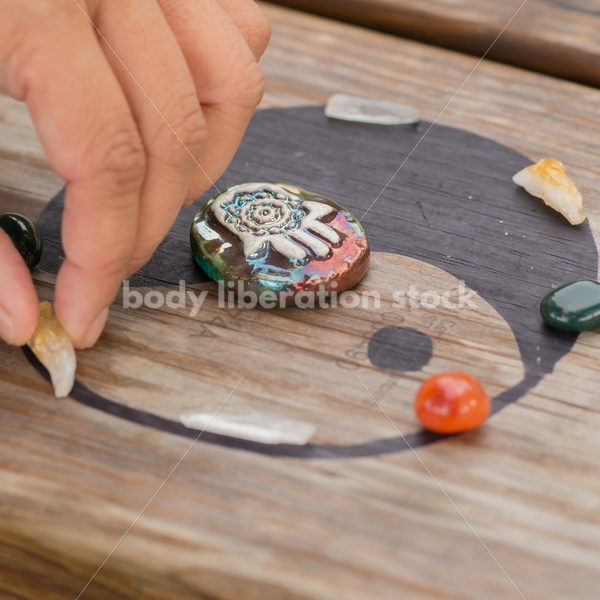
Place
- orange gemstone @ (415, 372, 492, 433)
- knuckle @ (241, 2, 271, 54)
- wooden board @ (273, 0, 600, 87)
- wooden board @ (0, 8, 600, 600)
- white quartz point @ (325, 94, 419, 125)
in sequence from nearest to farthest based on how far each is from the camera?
wooden board @ (0, 8, 600, 600) < orange gemstone @ (415, 372, 492, 433) < knuckle @ (241, 2, 271, 54) < white quartz point @ (325, 94, 419, 125) < wooden board @ (273, 0, 600, 87)

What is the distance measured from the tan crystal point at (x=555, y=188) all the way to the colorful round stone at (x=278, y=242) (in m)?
0.30

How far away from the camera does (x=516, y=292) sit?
3.08ft

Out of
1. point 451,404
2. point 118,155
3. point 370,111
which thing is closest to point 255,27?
point 370,111

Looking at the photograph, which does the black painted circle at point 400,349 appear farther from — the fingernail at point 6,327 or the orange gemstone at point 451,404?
the fingernail at point 6,327

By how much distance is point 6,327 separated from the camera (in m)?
0.81

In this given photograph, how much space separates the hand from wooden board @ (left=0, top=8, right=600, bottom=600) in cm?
9

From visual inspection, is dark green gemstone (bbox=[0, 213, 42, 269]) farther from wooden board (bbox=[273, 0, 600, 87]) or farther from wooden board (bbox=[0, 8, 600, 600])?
wooden board (bbox=[273, 0, 600, 87])

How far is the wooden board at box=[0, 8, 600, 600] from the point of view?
2.08 ft

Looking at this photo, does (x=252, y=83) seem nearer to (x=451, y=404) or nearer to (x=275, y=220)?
(x=275, y=220)

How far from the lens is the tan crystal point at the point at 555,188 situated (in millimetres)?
1045

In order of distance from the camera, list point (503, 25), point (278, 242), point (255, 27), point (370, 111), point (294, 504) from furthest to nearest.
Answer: point (503, 25)
point (370, 111)
point (255, 27)
point (278, 242)
point (294, 504)

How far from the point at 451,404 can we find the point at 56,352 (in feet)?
1.41

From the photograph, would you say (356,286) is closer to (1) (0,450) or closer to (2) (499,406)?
(2) (499,406)

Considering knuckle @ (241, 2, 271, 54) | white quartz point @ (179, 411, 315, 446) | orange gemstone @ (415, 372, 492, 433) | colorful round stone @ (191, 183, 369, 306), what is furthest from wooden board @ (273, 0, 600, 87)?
white quartz point @ (179, 411, 315, 446)
